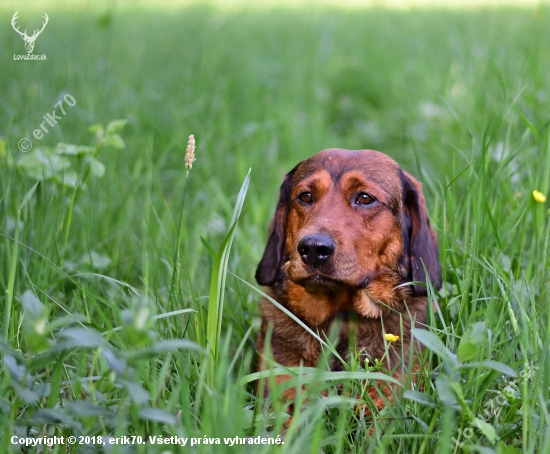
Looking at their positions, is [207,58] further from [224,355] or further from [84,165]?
[224,355]

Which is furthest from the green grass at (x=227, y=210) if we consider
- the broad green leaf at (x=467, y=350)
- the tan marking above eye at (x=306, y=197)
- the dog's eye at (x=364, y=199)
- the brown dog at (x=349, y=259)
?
the tan marking above eye at (x=306, y=197)

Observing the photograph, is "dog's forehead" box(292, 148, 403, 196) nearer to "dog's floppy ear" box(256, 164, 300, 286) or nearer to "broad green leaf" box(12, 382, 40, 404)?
"dog's floppy ear" box(256, 164, 300, 286)

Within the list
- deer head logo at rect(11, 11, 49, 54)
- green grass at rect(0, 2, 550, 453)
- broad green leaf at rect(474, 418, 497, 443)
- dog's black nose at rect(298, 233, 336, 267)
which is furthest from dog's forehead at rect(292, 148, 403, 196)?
deer head logo at rect(11, 11, 49, 54)

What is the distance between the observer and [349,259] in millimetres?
2613

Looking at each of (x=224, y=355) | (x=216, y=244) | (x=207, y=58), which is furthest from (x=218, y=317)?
(x=207, y=58)

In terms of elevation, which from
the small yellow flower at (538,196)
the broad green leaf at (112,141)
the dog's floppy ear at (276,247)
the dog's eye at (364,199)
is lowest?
the dog's floppy ear at (276,247)

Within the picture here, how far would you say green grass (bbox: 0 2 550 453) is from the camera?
6.23ft

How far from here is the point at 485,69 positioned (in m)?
5.41

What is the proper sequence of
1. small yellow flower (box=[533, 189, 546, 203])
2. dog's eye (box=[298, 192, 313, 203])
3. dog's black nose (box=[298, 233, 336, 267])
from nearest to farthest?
dog's black nose (box=[298, 233, 336, 267]), small yellow flower (box=[533, 189, 546, 203]), dog's eye (box=[298, 192, 313, 203])

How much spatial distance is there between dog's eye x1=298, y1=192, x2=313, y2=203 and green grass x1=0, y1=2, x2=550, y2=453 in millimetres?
550

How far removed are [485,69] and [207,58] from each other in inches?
108

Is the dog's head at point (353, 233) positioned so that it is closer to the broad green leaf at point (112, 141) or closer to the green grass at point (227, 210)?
the green grass at point (227, 210)

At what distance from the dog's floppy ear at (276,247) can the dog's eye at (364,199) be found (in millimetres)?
423

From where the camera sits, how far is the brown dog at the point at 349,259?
2.62 meters
